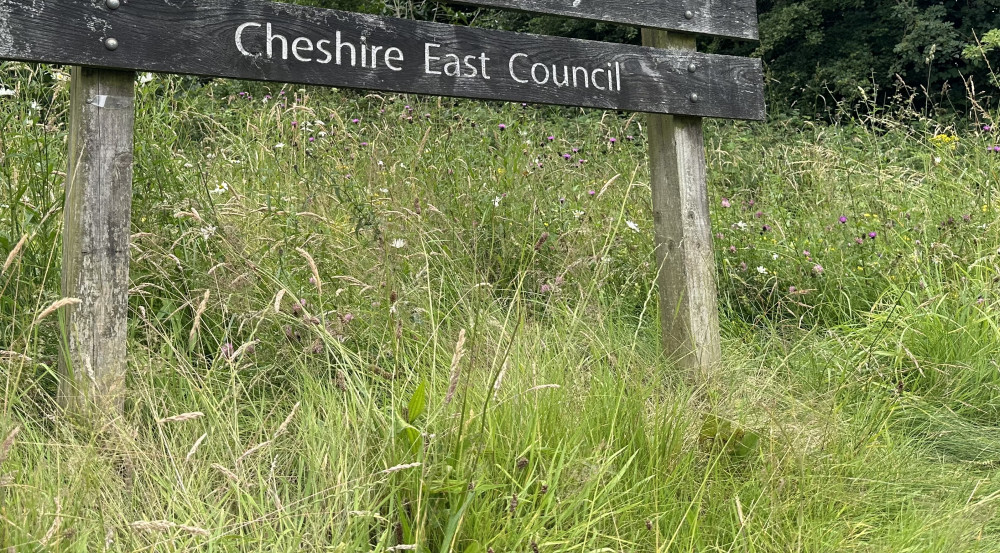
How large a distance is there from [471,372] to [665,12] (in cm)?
166

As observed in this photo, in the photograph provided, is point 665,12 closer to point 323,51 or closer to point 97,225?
point 323,51

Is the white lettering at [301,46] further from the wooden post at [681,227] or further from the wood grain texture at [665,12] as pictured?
the wooden post at [681,227]

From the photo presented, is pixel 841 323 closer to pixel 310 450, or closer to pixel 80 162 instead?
pixel 310 450

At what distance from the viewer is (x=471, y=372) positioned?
2.01m

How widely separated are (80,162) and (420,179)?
1825 millimetres

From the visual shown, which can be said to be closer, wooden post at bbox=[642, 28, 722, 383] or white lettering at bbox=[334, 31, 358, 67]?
white lettering at bbox=[334, 31, 358, 67]

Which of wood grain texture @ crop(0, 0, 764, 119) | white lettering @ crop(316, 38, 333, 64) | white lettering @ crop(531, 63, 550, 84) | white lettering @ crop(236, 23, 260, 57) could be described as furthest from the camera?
white lettering @ crop(531, 63, 550, 84)

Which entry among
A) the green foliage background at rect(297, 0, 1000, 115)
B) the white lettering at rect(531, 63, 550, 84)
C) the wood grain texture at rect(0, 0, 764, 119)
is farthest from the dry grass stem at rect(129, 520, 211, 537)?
the green foliage background at rect(297, 0, 1000, 115)

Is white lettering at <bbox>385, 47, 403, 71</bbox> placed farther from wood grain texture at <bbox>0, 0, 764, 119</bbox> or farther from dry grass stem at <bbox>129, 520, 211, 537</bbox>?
dry grass stem at <bbox>129, 520, 211, 537</bbox>

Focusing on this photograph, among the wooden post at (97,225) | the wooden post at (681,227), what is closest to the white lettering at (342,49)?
the wooden post at (97,225)

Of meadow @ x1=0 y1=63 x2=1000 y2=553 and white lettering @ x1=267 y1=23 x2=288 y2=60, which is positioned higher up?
white lettering @ x1=267 y1=23 x2=288 y2=60

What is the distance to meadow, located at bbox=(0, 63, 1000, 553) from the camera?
1.76m

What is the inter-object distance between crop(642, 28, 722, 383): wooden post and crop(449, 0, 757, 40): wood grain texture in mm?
69

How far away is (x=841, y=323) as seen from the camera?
3584 mm
